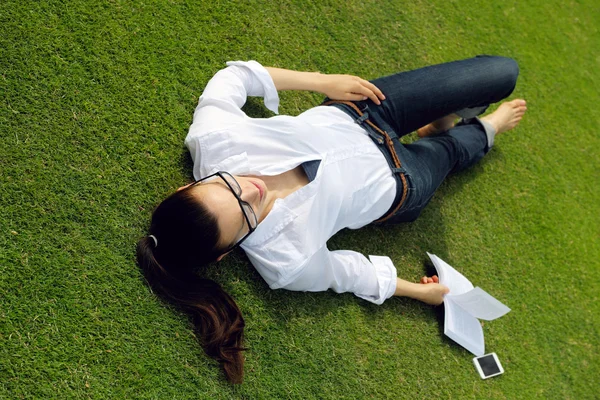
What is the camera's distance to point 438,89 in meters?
2.67

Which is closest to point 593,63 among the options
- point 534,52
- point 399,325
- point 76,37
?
point 534,52

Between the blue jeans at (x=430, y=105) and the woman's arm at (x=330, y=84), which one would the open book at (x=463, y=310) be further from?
the woman's arm at (x=330, y=84)

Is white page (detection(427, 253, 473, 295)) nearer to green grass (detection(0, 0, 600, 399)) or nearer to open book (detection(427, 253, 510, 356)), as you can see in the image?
open book (detection(427, 253, 510, 356))

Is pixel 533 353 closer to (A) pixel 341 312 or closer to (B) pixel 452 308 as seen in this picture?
(B) pixel 452 308

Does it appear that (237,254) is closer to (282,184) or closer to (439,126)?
(282,184)

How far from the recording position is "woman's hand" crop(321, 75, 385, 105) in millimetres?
2543

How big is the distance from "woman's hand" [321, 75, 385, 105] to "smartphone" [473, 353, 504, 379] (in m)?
1.58

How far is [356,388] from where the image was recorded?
2.46 m

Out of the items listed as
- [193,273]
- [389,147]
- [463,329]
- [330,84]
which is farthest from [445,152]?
[193,273]

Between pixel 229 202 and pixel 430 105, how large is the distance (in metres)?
1.36

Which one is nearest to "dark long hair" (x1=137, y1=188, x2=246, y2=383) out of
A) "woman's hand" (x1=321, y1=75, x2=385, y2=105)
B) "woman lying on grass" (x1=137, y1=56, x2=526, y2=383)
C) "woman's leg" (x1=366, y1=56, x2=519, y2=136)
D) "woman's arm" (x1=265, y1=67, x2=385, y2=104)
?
"woman lying on grass" (x1=137, y1=56, x2=526, y2=383)

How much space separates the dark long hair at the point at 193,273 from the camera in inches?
73.1

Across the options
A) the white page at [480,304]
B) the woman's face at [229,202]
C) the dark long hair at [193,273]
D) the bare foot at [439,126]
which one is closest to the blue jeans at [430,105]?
the bare foot at [439,126]

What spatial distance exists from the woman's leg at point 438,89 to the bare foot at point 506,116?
441 mm
